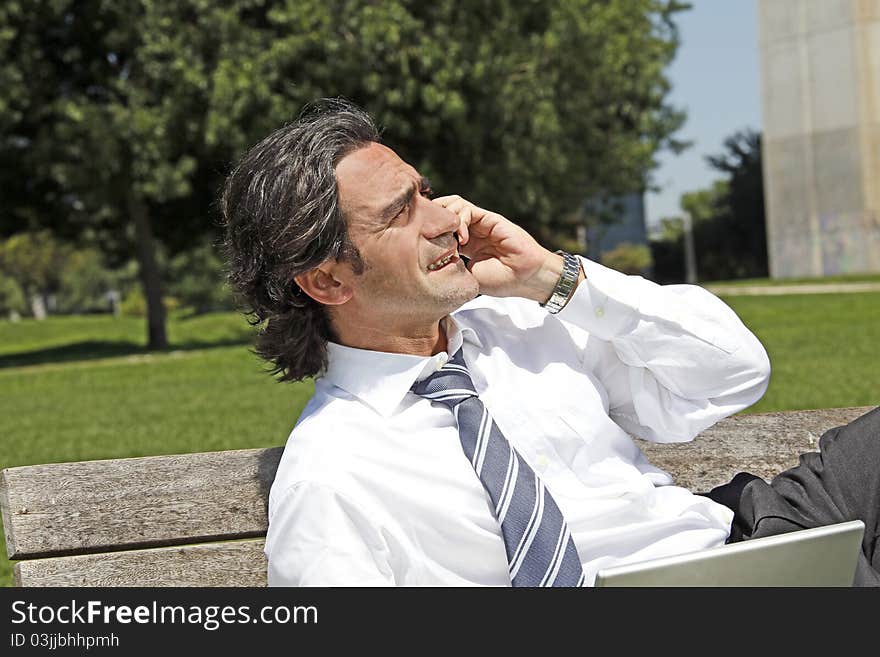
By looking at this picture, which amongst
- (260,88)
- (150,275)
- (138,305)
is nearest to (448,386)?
(260,88)

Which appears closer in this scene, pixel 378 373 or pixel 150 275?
pixel 378 373

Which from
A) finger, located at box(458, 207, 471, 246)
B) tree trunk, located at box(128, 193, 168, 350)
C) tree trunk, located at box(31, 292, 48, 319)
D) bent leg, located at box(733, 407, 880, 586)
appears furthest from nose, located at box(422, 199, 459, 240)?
tree trunk, located at box(31, 292, 48, 319)

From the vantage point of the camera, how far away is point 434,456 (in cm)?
247

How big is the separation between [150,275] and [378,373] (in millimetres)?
22288

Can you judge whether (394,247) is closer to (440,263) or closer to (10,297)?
(440,263)

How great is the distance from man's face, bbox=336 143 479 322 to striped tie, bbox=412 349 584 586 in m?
0.25

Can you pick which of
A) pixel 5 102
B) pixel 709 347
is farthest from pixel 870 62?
pixel 709 347

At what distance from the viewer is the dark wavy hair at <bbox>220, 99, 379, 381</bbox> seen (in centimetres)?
260

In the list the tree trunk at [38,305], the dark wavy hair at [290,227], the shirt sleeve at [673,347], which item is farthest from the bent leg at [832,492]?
the tree trunk at [38,305]

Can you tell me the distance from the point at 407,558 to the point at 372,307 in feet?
2.06

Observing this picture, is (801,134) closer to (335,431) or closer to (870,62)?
(870,62)

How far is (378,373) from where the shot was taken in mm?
2604

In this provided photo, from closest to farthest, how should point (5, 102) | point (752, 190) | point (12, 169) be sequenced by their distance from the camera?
point (5, 102) → point (12, 169) → point (752, 190)

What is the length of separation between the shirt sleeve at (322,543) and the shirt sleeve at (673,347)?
0.89 m
